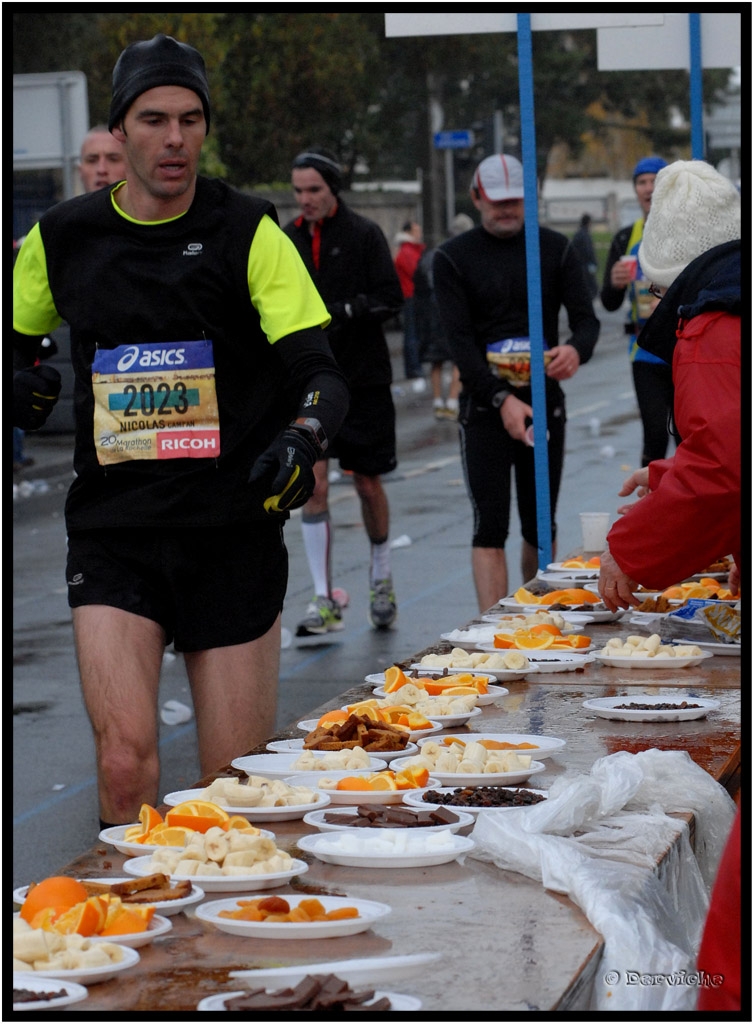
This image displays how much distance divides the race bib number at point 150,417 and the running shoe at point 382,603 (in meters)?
5.63

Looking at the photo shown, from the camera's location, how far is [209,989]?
7.95 feet

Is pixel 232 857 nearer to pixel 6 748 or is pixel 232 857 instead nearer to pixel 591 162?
pixel 6 748

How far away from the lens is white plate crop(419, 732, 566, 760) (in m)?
3.75

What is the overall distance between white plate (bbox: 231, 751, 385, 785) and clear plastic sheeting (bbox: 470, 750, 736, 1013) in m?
0.43

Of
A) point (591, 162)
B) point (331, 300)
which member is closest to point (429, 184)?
point (331, 300)

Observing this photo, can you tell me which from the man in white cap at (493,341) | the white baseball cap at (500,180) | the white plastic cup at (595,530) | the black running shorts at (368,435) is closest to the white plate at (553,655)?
the white plastic cup at (595,530)

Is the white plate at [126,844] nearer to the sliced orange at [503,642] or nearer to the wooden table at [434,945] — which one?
the wooden table at [434,945]

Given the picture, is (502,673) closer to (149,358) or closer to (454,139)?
(149,358)

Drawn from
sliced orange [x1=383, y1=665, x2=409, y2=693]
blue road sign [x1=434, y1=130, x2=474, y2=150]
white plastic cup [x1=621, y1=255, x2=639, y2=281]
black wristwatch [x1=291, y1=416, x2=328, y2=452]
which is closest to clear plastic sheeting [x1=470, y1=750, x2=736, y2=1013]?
sliced orange [x1=383, y1=665, x2=409, y2=693]

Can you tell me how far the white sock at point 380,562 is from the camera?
32.9 feet

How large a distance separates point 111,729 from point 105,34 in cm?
2411

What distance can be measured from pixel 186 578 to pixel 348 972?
90.0 inches

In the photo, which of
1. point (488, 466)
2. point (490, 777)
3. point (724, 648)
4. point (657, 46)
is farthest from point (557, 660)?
point (657, 46)

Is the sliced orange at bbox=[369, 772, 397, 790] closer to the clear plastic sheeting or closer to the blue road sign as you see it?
the clear plastic sheeting
